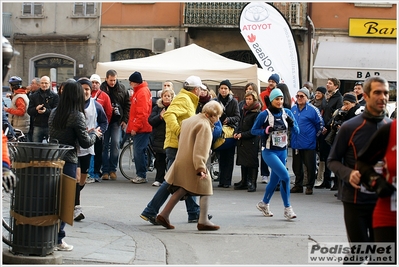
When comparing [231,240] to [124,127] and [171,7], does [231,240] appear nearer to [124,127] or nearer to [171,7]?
[124,127]

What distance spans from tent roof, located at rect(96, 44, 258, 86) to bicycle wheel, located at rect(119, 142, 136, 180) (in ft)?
9.41

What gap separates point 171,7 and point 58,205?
25.8 m

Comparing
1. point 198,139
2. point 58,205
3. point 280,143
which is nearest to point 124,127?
point 280,143

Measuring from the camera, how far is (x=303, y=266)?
7.62 metres

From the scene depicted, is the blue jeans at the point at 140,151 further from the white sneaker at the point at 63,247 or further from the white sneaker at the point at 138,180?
the white sneaker at the point at 63,247

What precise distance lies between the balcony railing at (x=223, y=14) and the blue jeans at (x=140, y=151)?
1689 cm

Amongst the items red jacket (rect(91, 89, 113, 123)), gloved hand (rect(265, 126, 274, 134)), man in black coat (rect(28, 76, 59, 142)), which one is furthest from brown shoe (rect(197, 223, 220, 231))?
man in black coat (rect(28, 76, 59, 142))

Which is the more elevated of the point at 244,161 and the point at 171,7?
the point at 171,7

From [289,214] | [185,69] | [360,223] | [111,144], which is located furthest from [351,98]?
[360,223]

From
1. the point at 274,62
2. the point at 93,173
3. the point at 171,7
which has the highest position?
the point at 171,7

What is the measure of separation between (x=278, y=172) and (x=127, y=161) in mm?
5807

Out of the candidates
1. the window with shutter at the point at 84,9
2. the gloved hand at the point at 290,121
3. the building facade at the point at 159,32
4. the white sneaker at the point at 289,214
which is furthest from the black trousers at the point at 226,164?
the window with shutter at the point at 84,9

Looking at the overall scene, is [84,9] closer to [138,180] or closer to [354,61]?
[354,61]

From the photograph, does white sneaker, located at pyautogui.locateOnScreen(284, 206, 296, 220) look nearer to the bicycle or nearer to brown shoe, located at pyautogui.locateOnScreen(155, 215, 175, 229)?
brown shoe, located at pyautogui.locateOnScreen(155, 215, 175, 229)
